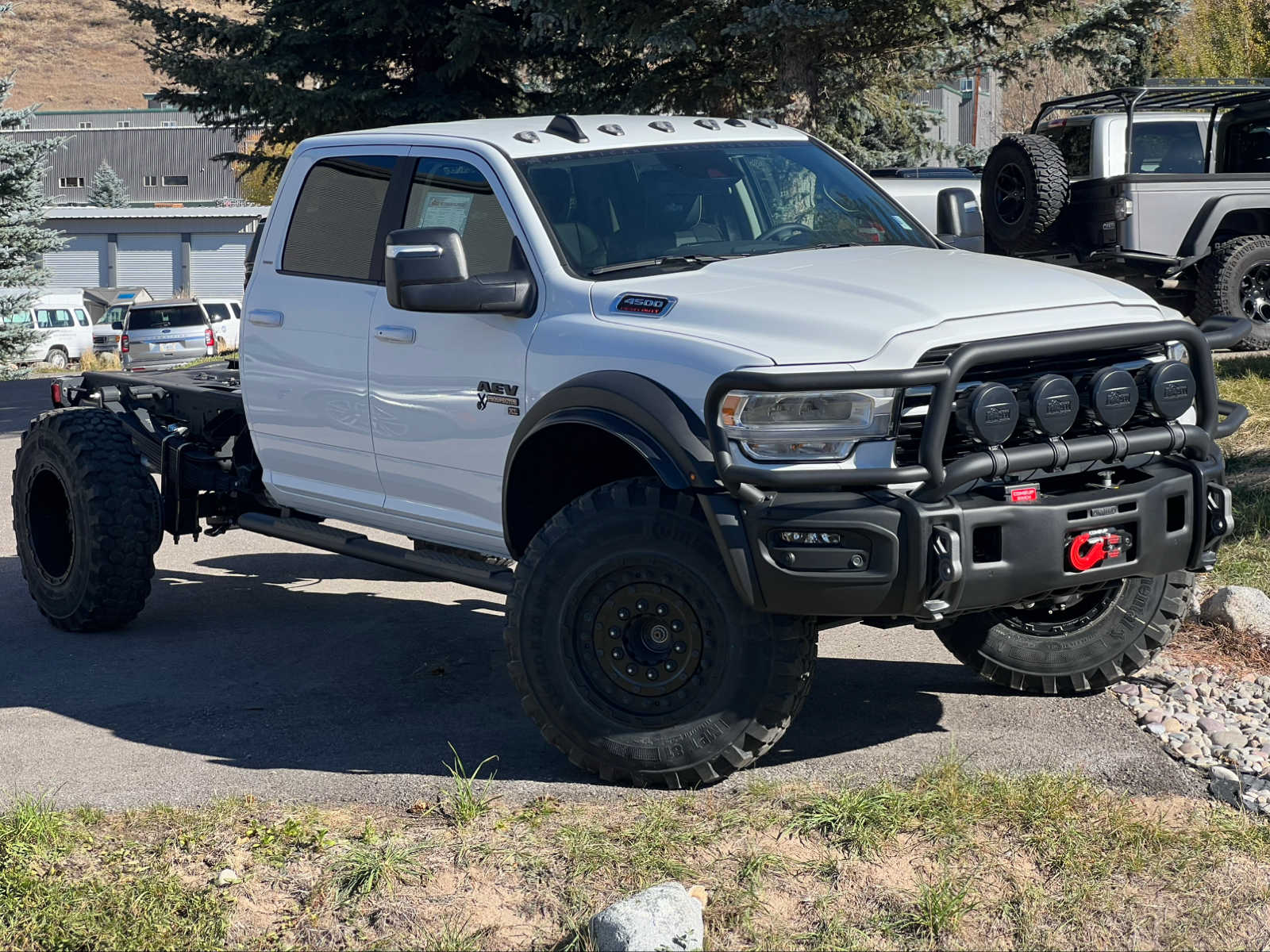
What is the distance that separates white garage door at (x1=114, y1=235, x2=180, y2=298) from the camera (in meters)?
57.2

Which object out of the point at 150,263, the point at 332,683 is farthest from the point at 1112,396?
the point at 150,263

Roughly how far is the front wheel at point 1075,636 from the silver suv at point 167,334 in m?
24.8

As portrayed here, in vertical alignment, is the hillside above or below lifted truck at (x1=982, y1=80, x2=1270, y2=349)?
above

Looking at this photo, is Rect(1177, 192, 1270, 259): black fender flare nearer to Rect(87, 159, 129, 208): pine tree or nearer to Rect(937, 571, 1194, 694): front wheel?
Rect(937, 571, 1194, 694): front wheel

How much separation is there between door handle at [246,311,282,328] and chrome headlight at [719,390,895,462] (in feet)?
8.15

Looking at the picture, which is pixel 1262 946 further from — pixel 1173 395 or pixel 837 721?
pixel 837 721

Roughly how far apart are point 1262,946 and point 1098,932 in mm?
375

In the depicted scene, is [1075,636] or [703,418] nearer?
[703,418]

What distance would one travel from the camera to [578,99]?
1602 cm

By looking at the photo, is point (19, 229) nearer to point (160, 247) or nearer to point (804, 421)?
point (160, 247)

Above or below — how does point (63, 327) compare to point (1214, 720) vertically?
above

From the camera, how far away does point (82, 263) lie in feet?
193

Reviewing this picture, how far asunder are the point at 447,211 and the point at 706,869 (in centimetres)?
267

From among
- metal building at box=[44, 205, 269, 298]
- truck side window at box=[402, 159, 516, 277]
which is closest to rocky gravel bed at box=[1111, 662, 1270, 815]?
truck side window at box=[402, 159, 516, 277]
